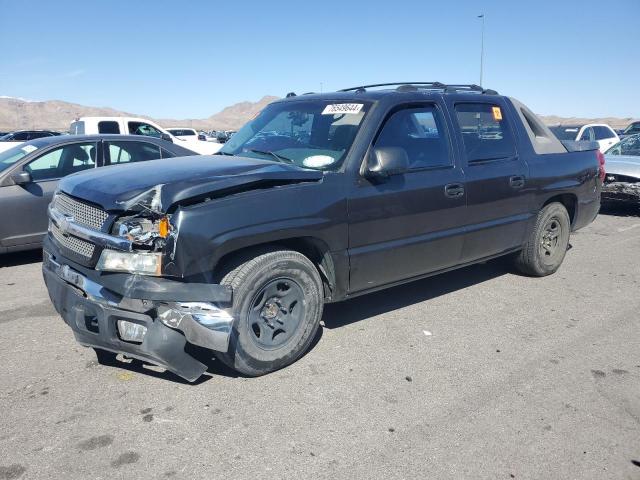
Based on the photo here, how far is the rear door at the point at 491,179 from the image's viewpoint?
4777 millimetres

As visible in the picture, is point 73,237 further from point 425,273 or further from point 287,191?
point 425,273

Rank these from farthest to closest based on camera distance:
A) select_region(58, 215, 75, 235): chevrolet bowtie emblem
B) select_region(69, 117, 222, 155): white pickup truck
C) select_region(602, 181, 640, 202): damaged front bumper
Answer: select_region(69, 117, 222, 155): white pickup truck → select_region(602, 181, 640, 202): damaged front bumper → select_region(58, 215, 75, 235): chevrolet bowtie emblem

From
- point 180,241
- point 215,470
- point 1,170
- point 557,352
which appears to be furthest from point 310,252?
point 1,170

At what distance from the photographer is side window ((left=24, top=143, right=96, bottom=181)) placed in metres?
6.54

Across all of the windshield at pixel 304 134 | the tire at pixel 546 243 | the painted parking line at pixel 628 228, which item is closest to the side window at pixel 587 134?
the painted parking line at pixel 628 228

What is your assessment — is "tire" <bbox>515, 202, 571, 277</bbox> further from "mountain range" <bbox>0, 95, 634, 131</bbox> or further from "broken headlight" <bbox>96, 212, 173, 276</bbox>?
"mountain range" <bbox>0, 95, 634, 131</bbox>

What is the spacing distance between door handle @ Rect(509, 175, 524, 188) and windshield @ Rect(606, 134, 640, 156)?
7140 mm

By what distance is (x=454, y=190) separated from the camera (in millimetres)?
4562

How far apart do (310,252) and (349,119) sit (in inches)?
44.0

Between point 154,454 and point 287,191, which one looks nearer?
point 154,454

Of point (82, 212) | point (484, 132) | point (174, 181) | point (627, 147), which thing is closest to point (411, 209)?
point (484, 132)

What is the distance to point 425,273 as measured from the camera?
15.1ft

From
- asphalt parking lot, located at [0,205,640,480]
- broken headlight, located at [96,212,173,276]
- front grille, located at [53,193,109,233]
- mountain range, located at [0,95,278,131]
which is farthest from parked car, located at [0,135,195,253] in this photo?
mountain range, located at [0,95,278,131]

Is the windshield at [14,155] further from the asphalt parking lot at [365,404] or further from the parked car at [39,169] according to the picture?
the asphalt parking lot at [365,404]
